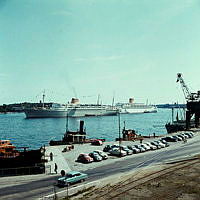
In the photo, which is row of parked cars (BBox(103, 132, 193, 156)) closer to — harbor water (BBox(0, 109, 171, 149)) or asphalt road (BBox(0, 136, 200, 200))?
asphalt road (BBox(0, 136, 200, 200))

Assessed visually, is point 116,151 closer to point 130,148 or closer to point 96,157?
point 130,148

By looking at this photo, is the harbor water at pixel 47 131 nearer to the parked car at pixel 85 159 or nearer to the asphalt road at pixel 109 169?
the asphalt road at pixel 109 169

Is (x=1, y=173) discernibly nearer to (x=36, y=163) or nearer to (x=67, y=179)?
(x=36, y=163)

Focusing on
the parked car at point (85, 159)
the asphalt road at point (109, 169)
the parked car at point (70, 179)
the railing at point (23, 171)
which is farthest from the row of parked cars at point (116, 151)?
the parked car at point (70, 179)

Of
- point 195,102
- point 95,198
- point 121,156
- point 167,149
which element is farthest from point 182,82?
point 95,198

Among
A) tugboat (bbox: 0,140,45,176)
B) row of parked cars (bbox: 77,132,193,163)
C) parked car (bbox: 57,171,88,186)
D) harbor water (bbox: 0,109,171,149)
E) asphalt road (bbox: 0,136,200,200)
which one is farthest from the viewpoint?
harbor water (bbox: 0,109,171,149)

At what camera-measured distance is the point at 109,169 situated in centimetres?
3059

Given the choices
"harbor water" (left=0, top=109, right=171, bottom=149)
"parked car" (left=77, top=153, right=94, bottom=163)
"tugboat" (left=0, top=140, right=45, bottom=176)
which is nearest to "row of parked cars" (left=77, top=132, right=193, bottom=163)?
"parked car" (left=77, top=153, right=94, bottom=163)

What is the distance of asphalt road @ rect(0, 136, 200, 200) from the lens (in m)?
22.1

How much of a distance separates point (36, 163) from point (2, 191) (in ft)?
30.6

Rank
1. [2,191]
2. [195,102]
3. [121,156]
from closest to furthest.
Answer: [2,191] → [121,156] → [195,102]

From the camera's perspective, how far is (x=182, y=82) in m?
95.6

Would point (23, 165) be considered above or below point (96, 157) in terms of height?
below

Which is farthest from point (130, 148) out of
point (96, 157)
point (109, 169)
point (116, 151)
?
point (109, 169)
